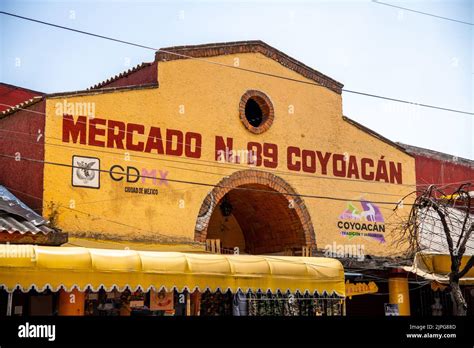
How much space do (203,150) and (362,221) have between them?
621cm

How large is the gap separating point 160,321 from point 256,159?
11532 millimetres

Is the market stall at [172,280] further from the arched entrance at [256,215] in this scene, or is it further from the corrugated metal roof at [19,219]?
the arched entrance at [256,215]

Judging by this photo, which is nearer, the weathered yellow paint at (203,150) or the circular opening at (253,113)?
the weathered yellow paint at (203,150)

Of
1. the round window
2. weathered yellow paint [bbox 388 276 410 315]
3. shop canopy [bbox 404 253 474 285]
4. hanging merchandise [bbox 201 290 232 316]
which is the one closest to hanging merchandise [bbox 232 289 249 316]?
hanging merchandise [bbox 201 290 232 316]

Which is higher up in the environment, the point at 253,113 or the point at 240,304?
the point at 253,113

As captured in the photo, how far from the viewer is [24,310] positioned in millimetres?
16000

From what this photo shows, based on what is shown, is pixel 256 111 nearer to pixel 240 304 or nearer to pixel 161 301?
pixel 240 304

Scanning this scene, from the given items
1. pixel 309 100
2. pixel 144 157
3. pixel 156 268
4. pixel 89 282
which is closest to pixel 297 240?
pixel 309 100

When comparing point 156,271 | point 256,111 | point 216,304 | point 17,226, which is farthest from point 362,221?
point 17,226

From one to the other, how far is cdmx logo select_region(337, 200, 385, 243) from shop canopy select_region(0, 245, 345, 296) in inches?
186

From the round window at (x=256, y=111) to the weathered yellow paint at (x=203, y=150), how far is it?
0.59ft

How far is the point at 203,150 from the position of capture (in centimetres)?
1908

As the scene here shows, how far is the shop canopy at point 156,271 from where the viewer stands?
12922 millimetres

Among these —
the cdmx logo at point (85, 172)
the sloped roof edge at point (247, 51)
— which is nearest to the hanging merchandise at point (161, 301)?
the cdmx logo at point (85, 172)
